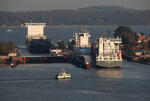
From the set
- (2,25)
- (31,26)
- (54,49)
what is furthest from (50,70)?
(2,25)

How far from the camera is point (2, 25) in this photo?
483 feet

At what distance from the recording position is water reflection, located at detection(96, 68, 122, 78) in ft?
139

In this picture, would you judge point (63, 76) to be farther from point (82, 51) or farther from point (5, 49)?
point (5, 49)

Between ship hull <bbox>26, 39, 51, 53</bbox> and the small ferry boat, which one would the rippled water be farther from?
ship hull <bbox>26, 39, 51, 53</bbox>

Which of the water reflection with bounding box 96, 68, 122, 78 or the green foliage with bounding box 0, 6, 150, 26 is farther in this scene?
the green foliage with bounding box 0, 6, 150, 26

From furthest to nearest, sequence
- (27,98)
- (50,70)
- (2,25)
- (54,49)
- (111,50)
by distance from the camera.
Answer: (2,25), (54,49), (111,50), (50,70), (27,98)

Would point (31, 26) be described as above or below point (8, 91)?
above

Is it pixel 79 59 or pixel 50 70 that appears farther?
pixel 79 59

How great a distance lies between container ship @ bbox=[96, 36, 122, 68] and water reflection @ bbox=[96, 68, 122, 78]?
0.75 meters

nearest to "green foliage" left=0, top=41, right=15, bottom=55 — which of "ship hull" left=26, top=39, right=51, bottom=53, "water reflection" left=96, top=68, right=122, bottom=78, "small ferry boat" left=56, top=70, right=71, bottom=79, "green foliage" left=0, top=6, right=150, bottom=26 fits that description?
"ship hull" left=26, top=39, right=51, bottom=53

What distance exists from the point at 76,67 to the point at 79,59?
11.5ft

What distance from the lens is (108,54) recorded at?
4862 cm

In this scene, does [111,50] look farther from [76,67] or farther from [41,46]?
[41,46]

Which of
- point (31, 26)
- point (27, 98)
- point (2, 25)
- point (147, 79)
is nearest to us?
point (27, 98)
